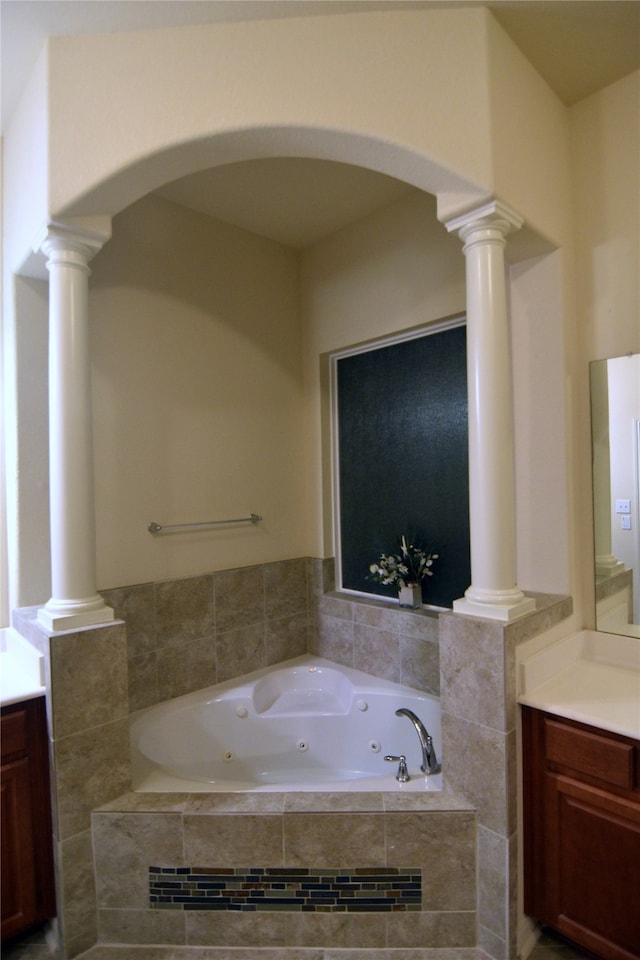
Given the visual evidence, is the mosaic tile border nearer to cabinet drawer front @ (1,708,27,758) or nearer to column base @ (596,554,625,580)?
cabinet drawer front @ (1,708,27,758)

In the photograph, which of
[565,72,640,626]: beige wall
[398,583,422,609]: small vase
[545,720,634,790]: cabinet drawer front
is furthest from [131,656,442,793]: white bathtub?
[565,72,640,626]: beige wall

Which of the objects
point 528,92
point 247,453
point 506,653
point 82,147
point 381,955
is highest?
point 528,92

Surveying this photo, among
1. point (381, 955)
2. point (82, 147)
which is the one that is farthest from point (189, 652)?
point (82, 147)

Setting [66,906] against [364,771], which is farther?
[364,771]

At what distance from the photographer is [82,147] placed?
1.65 m

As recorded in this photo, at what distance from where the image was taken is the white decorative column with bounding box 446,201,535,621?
1.71 meters

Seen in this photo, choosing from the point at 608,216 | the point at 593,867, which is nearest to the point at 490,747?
the point at 593,867

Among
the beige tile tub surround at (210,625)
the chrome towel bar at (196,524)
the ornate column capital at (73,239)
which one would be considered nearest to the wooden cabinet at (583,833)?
the beige tile tub surround at (210,625)

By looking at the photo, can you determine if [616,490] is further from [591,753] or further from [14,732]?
[14,732]

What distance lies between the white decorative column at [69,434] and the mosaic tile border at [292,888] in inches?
34.8

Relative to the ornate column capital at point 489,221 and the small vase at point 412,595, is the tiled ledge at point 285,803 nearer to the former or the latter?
the small vase at point 412,595

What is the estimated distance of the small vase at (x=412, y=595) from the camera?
2559 mm

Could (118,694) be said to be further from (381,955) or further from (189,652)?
(381,955)

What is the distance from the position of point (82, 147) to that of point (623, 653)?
2546 mm
